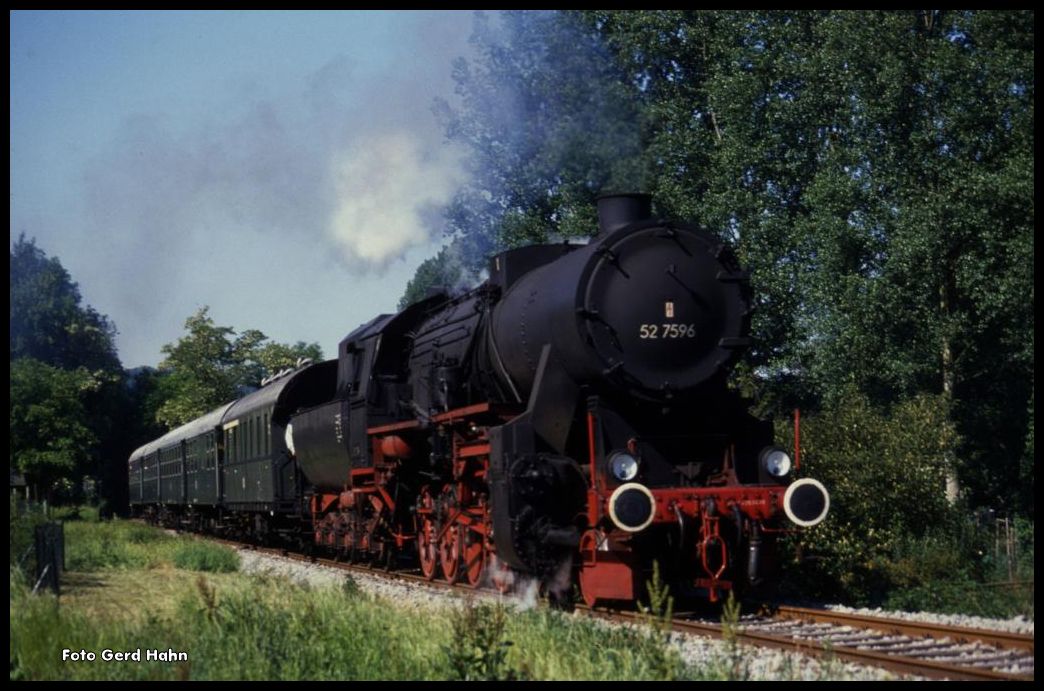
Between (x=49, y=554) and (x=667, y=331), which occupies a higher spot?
(x=667, y=331)

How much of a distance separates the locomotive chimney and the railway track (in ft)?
13.2

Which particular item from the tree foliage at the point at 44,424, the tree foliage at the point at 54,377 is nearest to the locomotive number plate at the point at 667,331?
the tree foliage at the point at 54,377

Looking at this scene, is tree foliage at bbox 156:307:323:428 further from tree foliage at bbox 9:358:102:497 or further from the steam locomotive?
the steam locomotive

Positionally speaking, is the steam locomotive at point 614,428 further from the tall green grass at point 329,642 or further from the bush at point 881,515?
the bush at point 881,515

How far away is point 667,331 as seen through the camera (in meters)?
12.1

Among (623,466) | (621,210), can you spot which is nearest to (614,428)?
(623,466)

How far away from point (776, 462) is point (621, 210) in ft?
10.1

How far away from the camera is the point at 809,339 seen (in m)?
23.8

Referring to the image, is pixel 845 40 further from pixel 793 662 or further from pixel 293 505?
pixel 793 662

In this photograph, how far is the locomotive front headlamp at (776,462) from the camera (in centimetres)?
1224

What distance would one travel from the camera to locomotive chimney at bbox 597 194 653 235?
12.9 meters

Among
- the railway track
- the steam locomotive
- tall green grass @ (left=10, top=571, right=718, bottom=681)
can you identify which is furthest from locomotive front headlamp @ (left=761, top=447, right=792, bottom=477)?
tall green grass @ (left=10, top=571, right=718, bottom=681)

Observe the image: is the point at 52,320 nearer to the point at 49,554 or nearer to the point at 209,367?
the point at 209,367
